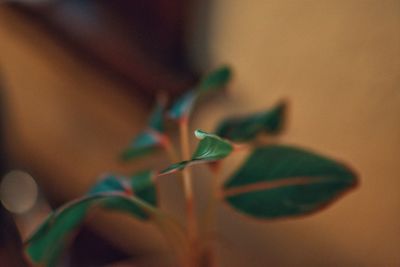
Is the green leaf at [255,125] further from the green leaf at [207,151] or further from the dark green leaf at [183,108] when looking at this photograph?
the green leaf at [207,151]

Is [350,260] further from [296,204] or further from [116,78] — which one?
[116,78]

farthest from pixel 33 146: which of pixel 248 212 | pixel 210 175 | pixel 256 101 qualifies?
pixel 248 212

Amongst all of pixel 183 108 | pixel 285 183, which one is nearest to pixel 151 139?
pixel 183 108

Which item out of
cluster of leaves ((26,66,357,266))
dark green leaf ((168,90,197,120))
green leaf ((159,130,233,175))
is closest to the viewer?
green leaf ((159,130,233,175))

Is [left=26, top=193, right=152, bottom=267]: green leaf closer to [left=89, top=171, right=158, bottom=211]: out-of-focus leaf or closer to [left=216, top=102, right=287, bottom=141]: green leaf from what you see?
[left=89, top=171, right=158, bottom=211]: out-of-focus leaf

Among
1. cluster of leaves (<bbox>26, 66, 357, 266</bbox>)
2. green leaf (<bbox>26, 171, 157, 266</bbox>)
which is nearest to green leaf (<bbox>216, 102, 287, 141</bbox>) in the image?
cluster of leaves (<bbox>26, 66, 357, 266</bbox>)

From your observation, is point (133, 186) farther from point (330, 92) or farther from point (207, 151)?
point (330, 92)
